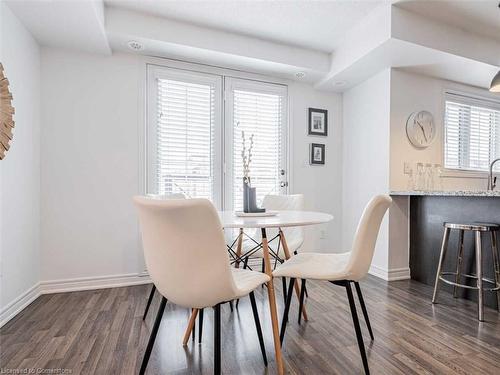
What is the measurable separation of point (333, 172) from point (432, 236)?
1.38 m

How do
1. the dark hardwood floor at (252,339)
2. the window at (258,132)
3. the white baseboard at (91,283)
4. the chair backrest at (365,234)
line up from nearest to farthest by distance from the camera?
the chair backrest at (365,234), the dark hardwood floor at (252,339), the white baseboard at (91,283), the window at (258,132)

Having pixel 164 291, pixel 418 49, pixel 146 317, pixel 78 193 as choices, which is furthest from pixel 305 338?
pixel 418 49

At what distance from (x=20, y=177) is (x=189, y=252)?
2.00m

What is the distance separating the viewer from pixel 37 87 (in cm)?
254

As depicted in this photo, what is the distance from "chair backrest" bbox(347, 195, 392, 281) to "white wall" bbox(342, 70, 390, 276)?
1.85 m

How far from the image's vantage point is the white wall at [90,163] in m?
2.63

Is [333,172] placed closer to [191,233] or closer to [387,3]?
[387,3]

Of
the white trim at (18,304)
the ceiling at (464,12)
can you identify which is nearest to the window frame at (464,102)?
the ceiling at (464,12)

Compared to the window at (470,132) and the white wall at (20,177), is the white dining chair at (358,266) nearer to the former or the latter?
the white wall at (20,177)

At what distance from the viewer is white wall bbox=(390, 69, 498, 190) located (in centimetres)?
306

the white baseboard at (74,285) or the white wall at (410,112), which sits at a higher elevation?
the white wall at (410,112)

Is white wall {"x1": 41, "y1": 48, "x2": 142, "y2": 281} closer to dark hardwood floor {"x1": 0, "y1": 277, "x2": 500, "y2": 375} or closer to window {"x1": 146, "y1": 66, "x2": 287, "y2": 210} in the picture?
window {"x1": 146, "y1": 66, "x2": 287, "y2": 210}

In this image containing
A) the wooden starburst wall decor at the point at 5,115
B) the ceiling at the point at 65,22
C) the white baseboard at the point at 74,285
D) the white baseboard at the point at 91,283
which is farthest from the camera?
the white baseboard at the point at 91,283

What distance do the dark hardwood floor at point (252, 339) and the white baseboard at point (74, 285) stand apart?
8 centimetres
